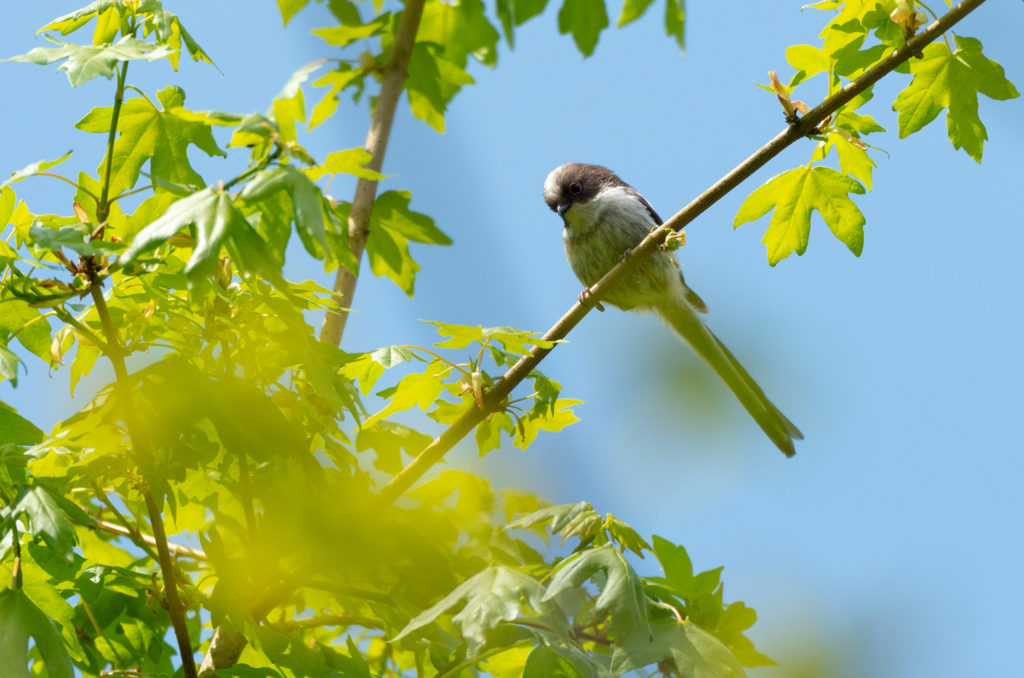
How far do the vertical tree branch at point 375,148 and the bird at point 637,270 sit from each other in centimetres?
245

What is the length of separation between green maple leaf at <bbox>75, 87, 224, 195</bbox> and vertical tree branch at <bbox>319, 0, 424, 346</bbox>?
1.93 feet

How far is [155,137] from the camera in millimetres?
2770

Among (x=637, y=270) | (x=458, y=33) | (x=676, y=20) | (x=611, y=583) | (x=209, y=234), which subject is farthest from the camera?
(x=637, y=270)

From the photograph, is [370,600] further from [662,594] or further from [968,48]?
[968,48]

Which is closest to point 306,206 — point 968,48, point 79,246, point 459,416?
point 79,246

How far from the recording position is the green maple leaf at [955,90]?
307 cm

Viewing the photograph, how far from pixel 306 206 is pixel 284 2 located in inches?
56.4

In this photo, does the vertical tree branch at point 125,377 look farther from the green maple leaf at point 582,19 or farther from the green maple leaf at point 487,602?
the green maple leaf at point 582,19

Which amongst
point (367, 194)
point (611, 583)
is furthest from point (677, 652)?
point (367, 194)

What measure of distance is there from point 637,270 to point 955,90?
268cm

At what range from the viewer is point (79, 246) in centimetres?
208

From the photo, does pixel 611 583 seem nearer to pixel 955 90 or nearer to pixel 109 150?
pixel 109 150

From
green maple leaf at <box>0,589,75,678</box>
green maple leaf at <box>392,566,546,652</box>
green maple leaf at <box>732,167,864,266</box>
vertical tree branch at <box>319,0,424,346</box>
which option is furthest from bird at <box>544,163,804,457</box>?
green maple leaf at <box>0,589,75,678</box>

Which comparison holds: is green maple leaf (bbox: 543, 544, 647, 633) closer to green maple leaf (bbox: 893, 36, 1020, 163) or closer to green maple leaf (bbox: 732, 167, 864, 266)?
green maple leaf (bbox: 732, 167, 864, 266)
